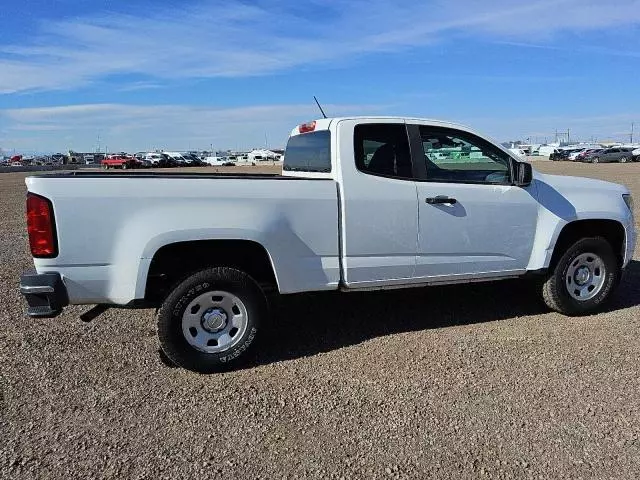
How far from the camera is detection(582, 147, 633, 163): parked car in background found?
181 ft

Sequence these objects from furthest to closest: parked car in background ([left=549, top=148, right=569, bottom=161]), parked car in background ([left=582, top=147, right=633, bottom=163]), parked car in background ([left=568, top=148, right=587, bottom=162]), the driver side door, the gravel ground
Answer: parked car in background ([left=549, top=148, right=569, bottom=161])
parked car in background ([left=568, top=148, right=587, bottom=162])
parked car in background ([left=582, top=147, right=633, bottom=163])
the driver side door
the gravel ground

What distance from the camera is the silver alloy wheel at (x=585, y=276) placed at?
5586 mm

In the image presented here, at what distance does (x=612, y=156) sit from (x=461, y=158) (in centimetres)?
5734

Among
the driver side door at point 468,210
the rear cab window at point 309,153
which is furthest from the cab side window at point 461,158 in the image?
the rear cab window at point 309,153

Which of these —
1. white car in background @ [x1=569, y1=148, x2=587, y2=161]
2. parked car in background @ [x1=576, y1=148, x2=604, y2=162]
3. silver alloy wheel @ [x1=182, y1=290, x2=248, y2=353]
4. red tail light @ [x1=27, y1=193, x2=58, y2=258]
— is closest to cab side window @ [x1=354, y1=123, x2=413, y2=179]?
silver alloy wheel @ [x1=182, y1=290, x2=248, y2=353]

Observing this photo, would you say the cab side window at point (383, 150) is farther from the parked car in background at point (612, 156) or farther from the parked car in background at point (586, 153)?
the parked car in background at point (586, 153)

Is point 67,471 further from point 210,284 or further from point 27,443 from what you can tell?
point 210,284

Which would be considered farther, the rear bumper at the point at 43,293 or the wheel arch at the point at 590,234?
the wheel arch at the point at 590,234

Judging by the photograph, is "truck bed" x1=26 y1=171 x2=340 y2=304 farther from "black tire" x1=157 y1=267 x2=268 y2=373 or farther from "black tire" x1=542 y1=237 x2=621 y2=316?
"black tire" x1=542 y1=237 x2=621 y2=316

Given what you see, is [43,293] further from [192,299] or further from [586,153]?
[586,153]

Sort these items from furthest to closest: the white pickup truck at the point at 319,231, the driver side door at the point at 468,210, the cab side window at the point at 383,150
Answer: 1. the driver side door at the point at 468,210
2. the cab side window at the point at 383,150
3. the white pickup truck at the point at 319,231

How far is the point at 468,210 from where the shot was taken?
5.01m

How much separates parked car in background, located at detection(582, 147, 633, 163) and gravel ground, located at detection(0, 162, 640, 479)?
56085mm

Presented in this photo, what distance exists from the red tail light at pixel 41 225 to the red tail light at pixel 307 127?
97.6 inches
